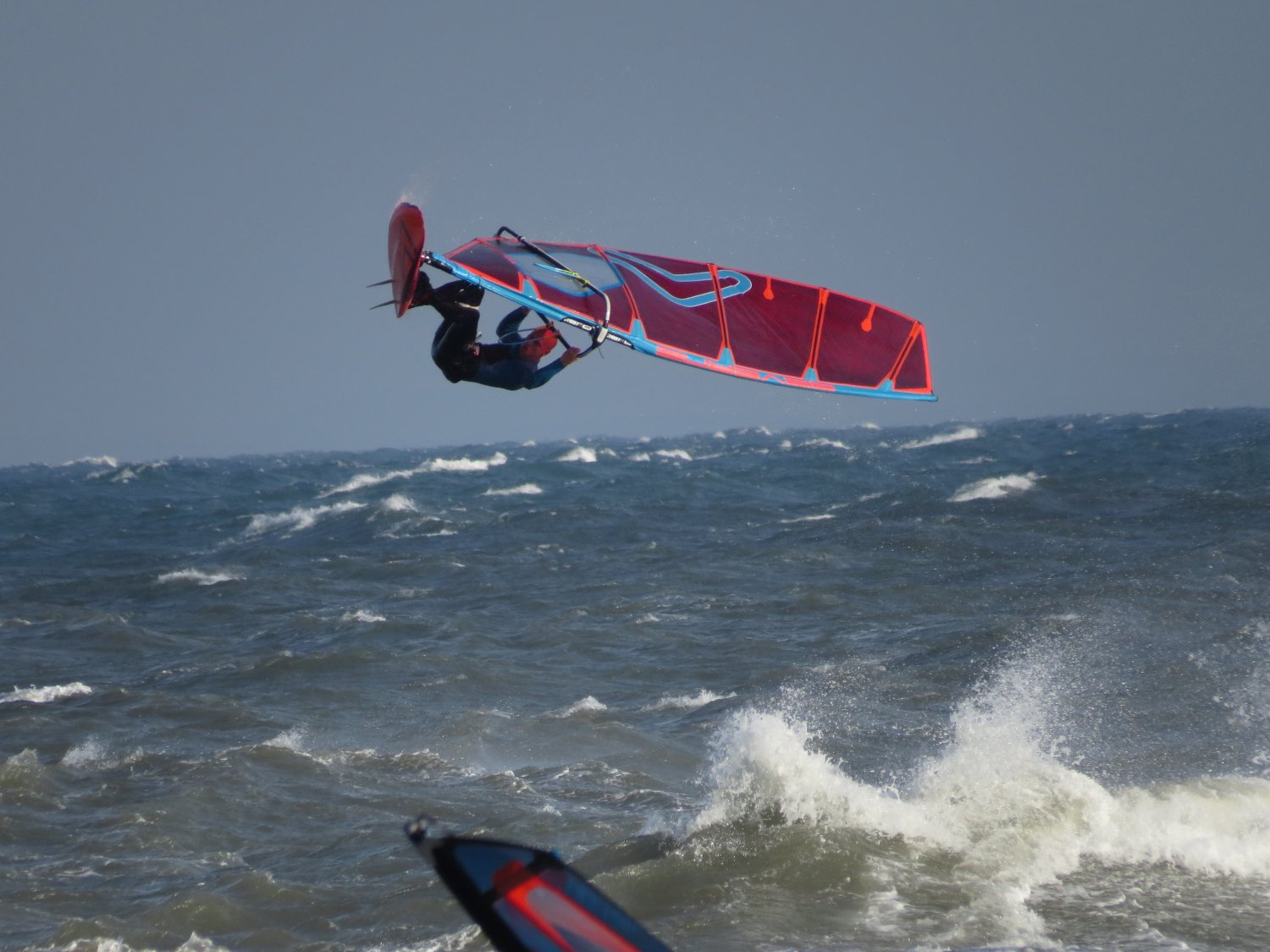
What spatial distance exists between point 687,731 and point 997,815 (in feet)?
11.0

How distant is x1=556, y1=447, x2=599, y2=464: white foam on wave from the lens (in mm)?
52278

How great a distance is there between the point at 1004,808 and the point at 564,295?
429cm

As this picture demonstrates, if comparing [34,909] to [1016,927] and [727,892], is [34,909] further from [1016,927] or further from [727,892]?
[1016,927]

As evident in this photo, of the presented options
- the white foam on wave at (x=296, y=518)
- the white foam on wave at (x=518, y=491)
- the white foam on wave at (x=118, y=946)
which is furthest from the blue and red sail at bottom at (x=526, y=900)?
the white foam on wave at (x=518, y=491)

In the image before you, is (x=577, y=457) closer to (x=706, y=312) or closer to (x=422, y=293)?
(x=706, y=312)

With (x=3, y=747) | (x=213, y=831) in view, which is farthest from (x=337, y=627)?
(x=213, y=831)

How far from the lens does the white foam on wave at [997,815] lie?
7020 millimetres

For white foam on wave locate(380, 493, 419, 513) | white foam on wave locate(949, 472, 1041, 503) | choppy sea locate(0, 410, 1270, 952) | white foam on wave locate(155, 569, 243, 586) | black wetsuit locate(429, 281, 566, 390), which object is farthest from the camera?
white foam on wave locate(380, 493, 419, 513)

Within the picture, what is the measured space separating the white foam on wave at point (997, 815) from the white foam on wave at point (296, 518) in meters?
21.6

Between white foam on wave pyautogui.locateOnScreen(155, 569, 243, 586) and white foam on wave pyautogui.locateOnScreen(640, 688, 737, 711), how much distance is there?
1117 cm

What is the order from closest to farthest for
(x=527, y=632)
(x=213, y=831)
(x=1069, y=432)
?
(x=213, y=831)
(x=527, y=632)
(x=1069, y=432)

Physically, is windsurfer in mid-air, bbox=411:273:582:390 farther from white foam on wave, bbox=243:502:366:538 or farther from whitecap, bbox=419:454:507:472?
whitecap, bbox=419:454:507:472

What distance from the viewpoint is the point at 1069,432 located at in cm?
6191

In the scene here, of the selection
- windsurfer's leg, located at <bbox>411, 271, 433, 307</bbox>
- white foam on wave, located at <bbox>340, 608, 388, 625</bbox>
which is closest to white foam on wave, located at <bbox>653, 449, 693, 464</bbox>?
white foam on wave, located at <bbox>340, 608, 388, 625</bbox>
